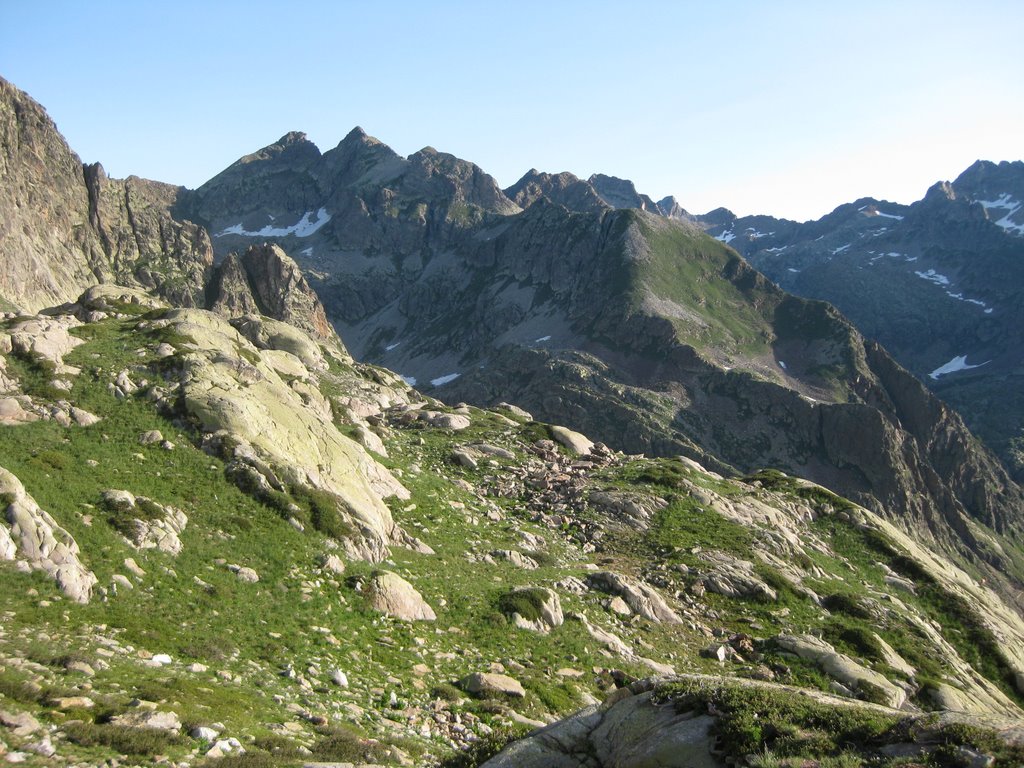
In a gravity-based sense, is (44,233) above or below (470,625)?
above

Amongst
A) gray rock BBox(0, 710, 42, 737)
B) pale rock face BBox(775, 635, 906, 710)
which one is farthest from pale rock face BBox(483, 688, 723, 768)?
pale rock face BBox(775, 635, 906, 710)

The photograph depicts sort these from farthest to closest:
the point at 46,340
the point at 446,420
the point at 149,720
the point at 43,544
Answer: the point at 446,420
the point at 46,340
the point at 43,544
the point at 149,720

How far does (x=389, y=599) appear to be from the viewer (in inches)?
1125

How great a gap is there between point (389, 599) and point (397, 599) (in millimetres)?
434

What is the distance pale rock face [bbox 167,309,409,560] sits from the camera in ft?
117

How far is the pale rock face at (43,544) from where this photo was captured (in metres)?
21.7

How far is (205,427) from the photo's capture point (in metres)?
35.5

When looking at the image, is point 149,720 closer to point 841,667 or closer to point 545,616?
point 545,616

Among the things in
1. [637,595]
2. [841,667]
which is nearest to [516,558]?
[637,595]

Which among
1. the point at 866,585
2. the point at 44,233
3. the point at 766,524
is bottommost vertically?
the point at 866,585

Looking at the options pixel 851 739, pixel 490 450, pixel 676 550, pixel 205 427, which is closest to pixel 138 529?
pixel 205 427

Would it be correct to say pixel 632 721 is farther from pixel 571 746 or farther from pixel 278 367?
pixel 278 367

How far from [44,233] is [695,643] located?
21107 centimetres

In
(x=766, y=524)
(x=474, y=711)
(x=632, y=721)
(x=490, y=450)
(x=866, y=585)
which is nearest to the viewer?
(x=632, y=721)
